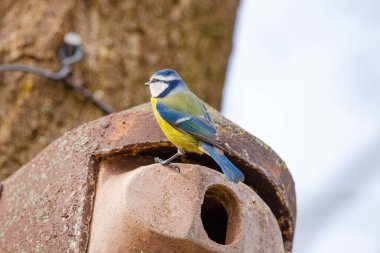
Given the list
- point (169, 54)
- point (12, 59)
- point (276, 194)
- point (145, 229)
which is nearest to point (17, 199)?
point (145, 229)

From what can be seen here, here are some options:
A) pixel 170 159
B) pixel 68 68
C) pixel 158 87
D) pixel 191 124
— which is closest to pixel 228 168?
pixel 170 159

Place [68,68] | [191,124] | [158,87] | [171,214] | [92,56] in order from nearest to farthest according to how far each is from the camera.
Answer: [171,214] → [191,124] → [158,87] → [68,68] → [92,56]

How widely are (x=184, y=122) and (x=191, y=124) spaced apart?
3 centimetres

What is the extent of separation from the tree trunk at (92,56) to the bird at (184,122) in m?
0.62

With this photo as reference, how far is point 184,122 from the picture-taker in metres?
2.35

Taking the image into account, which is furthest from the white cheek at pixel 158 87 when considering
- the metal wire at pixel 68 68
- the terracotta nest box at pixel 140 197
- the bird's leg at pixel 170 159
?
the metal wire at pixel 68 68

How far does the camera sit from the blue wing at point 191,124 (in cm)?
209

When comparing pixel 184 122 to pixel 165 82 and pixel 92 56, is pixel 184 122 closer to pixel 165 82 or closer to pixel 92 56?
pixel 165 82

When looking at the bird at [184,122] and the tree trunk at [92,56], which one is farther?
the tree trunk at [92,56]

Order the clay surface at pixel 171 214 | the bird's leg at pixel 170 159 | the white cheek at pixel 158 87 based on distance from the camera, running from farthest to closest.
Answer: the white cheek at pixel 158 87, the bird's leg at pixel 170 159, the clay surface at pixel 171 214

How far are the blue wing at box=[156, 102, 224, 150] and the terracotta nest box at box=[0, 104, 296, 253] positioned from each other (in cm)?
3

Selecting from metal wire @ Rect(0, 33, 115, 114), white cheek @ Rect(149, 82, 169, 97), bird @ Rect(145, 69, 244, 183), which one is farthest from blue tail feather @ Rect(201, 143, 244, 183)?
metal wire @ Rect(0, 33, 115, 114)

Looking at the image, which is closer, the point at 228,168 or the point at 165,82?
the point at 228,168

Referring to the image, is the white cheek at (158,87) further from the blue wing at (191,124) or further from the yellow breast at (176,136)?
the yellow breast at (176,136)
